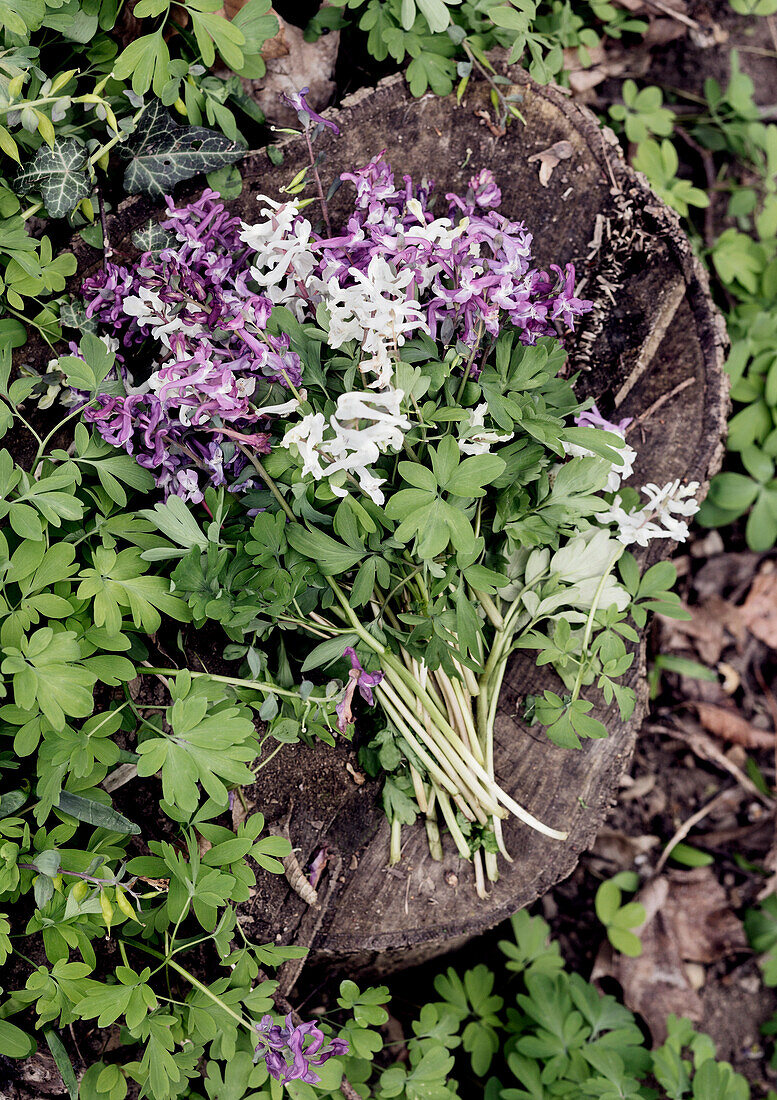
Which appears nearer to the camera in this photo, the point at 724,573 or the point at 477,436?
the point at 477,436

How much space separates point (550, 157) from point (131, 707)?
1819mm

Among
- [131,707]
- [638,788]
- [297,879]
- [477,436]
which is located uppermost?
[477,436]

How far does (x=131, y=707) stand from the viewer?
176cm

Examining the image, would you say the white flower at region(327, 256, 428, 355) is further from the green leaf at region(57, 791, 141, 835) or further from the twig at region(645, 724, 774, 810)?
the twig at region(645, 724, 774, 810)

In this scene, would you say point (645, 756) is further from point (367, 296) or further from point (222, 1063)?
point (367, 296)

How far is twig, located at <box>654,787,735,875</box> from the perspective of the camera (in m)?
2.99

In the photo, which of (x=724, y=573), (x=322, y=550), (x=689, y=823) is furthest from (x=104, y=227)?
(x=689, y=823)

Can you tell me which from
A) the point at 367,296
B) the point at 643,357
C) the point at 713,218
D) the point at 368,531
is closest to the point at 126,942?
the point at 368,531

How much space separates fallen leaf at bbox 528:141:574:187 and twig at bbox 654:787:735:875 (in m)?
2.44

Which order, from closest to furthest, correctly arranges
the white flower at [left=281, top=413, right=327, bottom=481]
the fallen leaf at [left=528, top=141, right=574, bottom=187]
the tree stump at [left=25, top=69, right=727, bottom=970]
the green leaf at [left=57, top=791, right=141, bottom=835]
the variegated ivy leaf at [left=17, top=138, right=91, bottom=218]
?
the white flower at [left=281, top=413, right=327, bottom=481] → the green leaf at [left=57, top=791, right=141, bottom=835] → the variegated ivy leaf at [left=17, top=138, right=91, bottom=218] → the tree stump at [left=25, top=69, right=727, bottom=970] → the fallen leaf at [left=528, top=141, right=574, bottom=187]

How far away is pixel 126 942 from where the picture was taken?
Answer: 5.47ft

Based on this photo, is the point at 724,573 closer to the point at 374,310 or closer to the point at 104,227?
the point at 374,310

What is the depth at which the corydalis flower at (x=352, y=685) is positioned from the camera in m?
1.72

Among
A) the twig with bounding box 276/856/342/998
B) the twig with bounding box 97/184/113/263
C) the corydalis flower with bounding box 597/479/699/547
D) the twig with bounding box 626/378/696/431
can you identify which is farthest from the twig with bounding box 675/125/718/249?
the twig with bounding box 276/856/342/998
